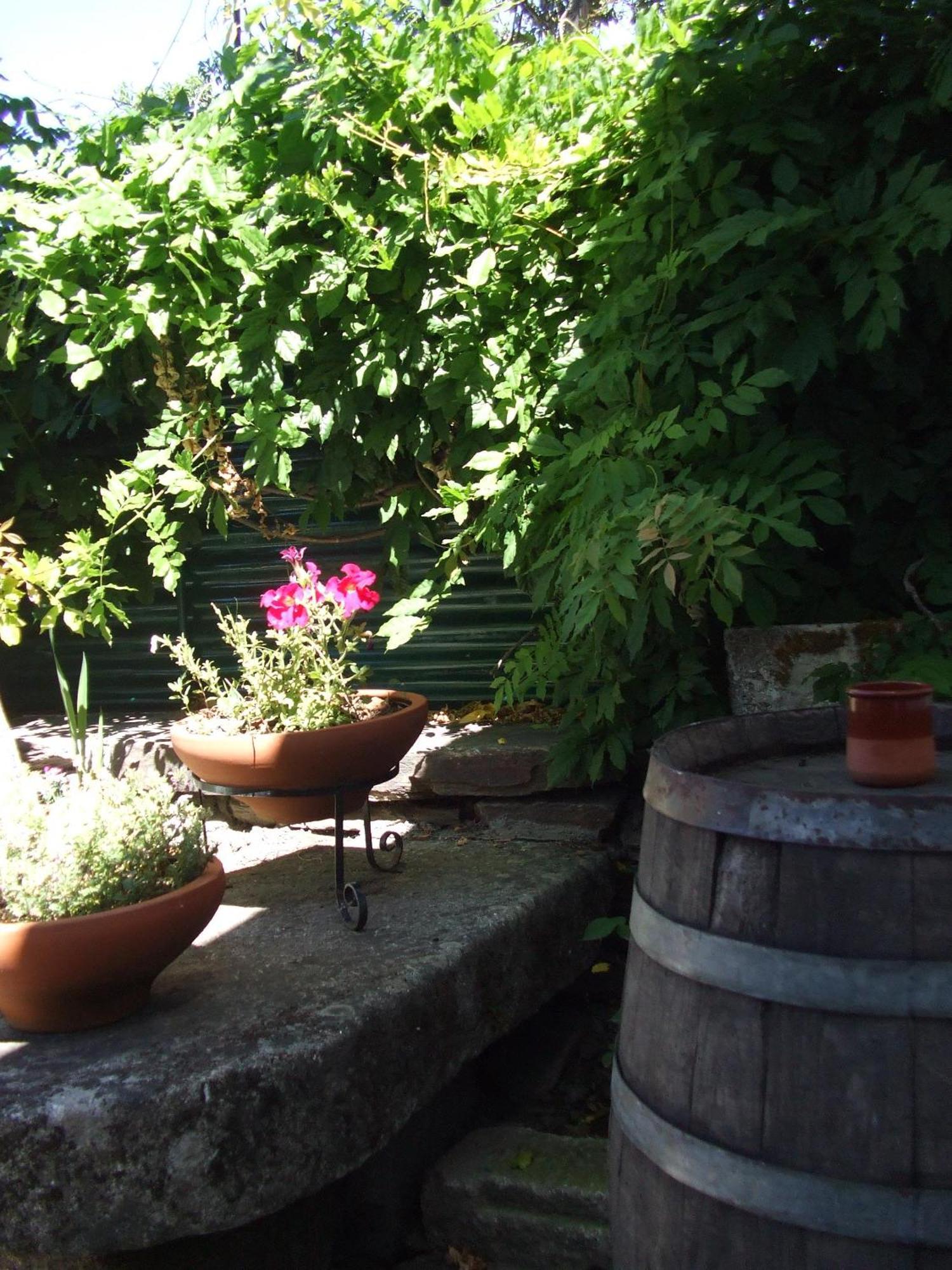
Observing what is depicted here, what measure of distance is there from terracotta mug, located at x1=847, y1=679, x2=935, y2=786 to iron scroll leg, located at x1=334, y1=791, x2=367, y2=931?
50.5 inches

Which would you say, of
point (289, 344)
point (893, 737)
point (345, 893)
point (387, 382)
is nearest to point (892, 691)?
point (893, 737)

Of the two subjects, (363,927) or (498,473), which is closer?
(363,927)

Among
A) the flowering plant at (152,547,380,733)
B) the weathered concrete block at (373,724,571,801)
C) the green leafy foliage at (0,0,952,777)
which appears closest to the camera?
the green leafy foliage at (0,0,952,777)

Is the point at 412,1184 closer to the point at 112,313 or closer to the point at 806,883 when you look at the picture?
the point at 806,883

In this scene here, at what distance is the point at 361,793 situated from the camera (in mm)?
2809

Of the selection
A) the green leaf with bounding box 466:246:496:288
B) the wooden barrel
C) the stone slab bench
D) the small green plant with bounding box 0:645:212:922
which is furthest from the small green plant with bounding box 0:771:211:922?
the green leaf with bounding box 466:246:496:288

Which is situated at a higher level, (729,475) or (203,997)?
(729,475)

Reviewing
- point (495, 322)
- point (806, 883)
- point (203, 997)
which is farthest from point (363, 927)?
point (495, 322)

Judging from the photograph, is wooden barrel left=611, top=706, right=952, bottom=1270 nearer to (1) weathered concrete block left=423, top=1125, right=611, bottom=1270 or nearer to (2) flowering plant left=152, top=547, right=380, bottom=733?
(1) weathered concrete block left=423, top=1125, right=611, bottom=1270

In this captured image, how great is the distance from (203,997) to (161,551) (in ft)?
6.24

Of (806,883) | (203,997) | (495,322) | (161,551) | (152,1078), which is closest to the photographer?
(806,883)

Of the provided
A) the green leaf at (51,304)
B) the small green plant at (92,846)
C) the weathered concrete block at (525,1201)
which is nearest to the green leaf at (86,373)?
the green leaf at (51,304)

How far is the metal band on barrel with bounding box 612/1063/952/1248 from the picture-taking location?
119 centimetres

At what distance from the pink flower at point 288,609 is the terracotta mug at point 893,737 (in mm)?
1698
